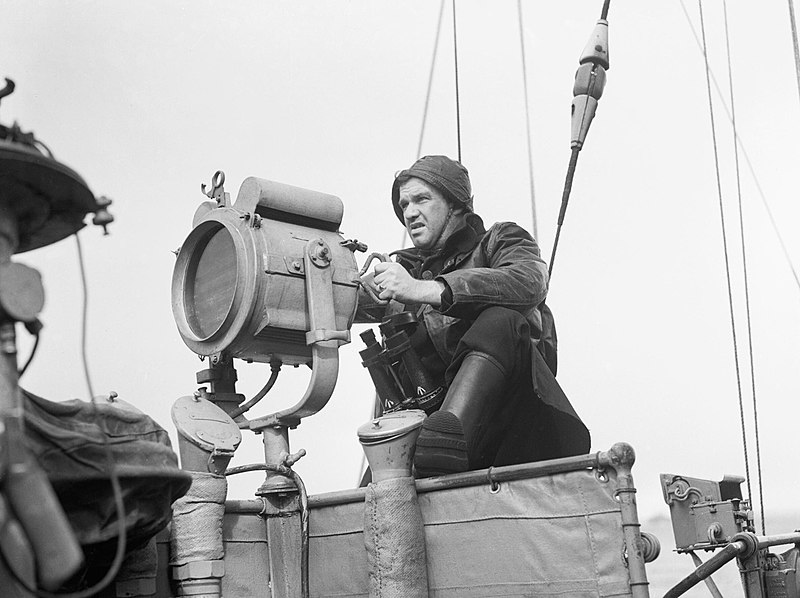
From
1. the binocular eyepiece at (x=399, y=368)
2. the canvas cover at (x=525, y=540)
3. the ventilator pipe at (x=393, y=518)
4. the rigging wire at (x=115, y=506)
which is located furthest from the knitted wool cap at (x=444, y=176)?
the rigging wire at (x=115, y=506)

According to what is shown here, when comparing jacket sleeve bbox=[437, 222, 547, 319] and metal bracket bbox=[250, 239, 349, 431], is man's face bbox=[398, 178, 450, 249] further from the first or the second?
metal bracket bbox=[250, 239, 349, 431]

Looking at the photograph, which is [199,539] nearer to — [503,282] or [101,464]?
[101,464]

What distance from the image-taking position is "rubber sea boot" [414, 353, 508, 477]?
8.02 ft

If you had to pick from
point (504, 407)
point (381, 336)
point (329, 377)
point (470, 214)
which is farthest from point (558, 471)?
point (470, 214)

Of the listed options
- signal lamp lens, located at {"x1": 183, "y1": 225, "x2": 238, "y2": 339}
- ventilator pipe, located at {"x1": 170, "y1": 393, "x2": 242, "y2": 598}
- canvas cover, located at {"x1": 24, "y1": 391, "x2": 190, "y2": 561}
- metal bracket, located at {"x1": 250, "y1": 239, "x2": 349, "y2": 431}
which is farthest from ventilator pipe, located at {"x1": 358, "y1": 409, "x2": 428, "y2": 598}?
canvas cover, located at {"x1": 24, "y1": 391, "x2": 190, "y2": 561}

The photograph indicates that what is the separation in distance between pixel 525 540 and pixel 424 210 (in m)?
1.13

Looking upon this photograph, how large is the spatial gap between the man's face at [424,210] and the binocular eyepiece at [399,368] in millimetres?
259

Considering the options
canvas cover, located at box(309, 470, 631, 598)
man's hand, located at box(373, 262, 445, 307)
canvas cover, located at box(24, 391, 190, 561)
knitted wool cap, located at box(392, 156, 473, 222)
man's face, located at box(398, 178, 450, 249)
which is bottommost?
canvas cover, located at box(309, 470, 631, 598)

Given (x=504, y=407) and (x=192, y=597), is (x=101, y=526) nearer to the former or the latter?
(x=192, y=597)

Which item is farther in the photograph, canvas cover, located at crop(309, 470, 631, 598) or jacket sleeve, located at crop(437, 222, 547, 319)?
jacket sleeve, located at crop(437, 222, 547, 319)

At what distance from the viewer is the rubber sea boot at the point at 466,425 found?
2.44m

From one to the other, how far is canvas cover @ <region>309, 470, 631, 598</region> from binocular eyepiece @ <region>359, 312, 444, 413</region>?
1.44 ft

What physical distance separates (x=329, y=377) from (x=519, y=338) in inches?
18.6

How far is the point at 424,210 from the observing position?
3094 millimetres
